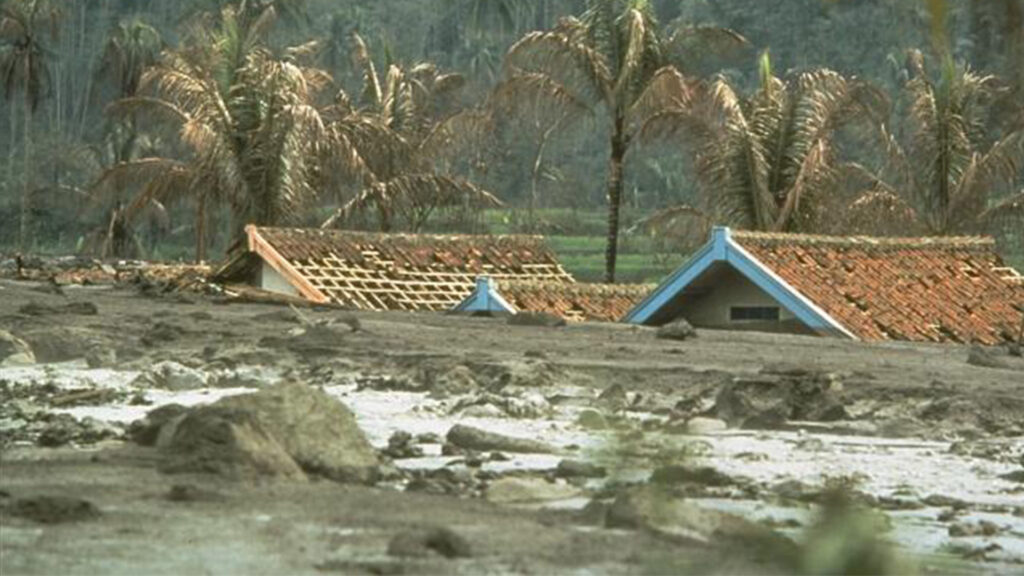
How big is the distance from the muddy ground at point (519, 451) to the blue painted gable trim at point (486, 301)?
185 inches

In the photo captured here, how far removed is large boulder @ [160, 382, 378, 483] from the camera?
6516 mm

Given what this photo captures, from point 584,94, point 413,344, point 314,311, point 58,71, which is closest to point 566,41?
point 584,94

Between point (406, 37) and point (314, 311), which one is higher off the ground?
point (406, 37)

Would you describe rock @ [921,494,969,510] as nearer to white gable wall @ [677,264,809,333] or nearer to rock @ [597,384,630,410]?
rock @ [597,384,630,410]

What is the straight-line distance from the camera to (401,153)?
118ft

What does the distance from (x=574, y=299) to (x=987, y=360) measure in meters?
11.0

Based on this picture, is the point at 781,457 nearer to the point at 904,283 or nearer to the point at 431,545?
the point at 431,545

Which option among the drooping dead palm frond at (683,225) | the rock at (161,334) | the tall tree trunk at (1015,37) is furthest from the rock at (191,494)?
the drooping dead palm frond at (683,225)

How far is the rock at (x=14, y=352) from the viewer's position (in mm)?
13570

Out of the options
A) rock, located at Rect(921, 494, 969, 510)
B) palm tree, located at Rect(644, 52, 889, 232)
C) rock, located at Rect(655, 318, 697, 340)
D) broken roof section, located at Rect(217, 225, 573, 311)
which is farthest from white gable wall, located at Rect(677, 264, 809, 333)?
rock, located at Rect(921, 494, 969, 510)

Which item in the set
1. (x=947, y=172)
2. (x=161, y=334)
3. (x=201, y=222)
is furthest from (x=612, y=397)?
(x=201, y=222)

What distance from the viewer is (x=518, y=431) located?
31.5 ft

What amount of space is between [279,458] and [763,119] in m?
26.2

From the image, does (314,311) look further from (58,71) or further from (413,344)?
(58,71)
